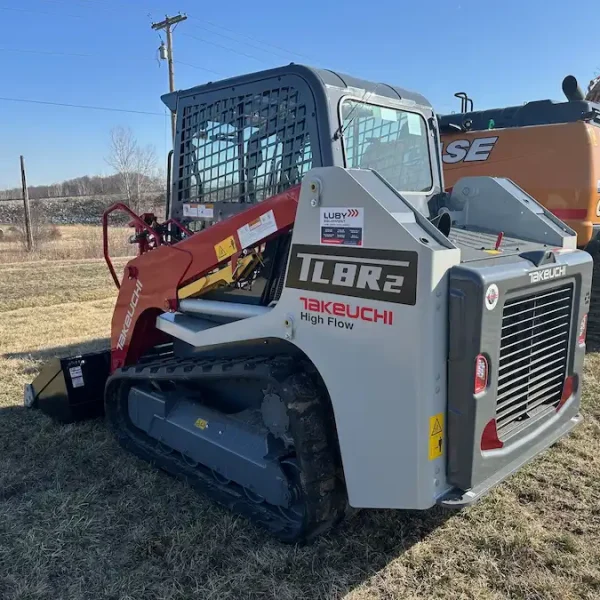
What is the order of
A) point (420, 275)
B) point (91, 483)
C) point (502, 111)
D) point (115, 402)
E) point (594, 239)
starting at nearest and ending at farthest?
point (420, 275) < point (91, 483) < point (115, 402) < point (594, 239) < point (502, 111)

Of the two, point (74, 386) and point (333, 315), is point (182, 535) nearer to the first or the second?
point (333, 315)

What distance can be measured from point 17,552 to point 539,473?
3.03 meters

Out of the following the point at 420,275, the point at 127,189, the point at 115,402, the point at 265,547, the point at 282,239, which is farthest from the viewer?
the point at 127,189

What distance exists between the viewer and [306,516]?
2.76 m

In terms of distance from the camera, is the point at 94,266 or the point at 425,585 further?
the point at 94,266

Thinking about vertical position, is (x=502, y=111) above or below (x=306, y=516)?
above

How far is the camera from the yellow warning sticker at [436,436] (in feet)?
7.68

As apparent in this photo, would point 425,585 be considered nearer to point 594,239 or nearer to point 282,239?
point 282,239

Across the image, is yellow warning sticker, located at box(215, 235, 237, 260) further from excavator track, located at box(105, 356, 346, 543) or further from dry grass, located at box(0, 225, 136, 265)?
dry grass, located at box(0, 225, 136, 265)

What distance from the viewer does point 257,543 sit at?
9.73 feet

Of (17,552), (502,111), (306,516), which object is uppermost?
(502,111)

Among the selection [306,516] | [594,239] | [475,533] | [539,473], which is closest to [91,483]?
[306,516]

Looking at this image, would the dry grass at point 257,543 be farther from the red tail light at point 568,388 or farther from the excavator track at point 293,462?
the red tail light at point 568,388

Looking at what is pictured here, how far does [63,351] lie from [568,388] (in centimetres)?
553
